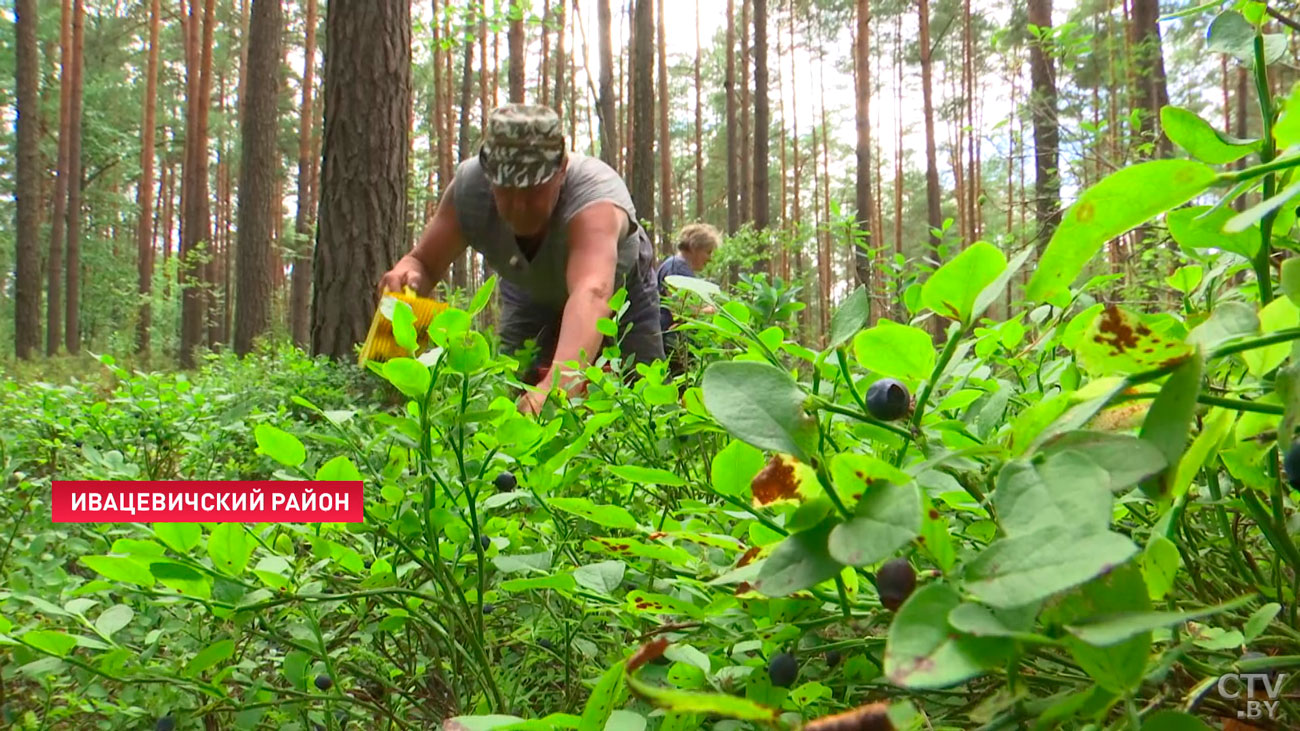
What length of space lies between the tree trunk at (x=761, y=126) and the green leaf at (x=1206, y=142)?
37.0 ft

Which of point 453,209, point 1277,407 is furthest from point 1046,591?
point 453,209

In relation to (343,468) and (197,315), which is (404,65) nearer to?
(343,468)

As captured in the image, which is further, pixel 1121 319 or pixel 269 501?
pixel 269 501

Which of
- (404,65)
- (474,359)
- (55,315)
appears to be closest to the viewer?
(474,359)

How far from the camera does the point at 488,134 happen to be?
256 cm

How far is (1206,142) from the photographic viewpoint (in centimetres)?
39

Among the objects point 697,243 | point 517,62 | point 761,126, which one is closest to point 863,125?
point 761,126

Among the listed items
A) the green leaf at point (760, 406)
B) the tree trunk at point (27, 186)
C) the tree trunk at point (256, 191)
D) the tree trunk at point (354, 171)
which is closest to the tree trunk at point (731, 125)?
the tree trunk at point (256, 191)

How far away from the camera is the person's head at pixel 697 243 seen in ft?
18.1

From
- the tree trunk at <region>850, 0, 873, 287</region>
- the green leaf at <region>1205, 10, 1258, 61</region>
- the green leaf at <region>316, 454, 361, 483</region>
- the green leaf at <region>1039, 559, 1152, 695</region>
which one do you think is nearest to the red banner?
the green leaf at <region>316, 454, 361, 483</region>

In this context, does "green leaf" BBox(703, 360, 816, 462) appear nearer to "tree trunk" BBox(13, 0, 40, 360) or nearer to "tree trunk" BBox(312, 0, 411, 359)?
"tree trunk" BBox(312, 0, 411, 359)

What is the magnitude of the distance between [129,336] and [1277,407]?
1771 centimetres

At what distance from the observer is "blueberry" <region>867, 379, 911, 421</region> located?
1.25 feet

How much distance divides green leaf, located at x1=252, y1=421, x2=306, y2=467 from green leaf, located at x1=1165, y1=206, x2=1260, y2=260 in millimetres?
595
